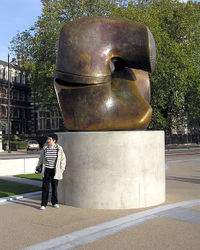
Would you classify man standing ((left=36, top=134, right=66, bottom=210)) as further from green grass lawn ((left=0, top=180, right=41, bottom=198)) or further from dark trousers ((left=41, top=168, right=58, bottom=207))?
green grass lawn ((left=0, top=180, right=41, bottom=198))

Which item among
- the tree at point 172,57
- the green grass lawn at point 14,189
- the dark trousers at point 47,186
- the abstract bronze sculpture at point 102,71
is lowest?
the green grass lawn at point 14,189

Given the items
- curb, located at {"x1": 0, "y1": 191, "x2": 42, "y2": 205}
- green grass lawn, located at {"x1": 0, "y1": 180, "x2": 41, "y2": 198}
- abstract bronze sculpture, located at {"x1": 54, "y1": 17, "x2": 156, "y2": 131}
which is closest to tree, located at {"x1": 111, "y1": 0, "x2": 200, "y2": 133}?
green grass lawn, located at {"x1": 0, "y1": 180, "x2": 41, "y2": 198}

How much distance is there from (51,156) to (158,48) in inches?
928

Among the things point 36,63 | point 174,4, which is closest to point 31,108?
point 36,63

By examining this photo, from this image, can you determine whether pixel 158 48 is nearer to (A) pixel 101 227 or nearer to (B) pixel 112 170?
(B) pixel 112 170

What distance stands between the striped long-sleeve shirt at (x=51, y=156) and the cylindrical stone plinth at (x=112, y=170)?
0.43 m

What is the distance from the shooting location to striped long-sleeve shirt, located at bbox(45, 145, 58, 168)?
275 inches

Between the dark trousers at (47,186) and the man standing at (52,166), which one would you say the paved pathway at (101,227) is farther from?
the man standing at (52,166)

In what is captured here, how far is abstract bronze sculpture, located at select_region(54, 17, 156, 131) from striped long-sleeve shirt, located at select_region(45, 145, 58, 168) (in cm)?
108

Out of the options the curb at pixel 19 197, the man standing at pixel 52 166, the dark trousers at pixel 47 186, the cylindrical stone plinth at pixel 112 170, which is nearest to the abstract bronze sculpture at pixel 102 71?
the cylindrical stone plinth at pixel 112 170

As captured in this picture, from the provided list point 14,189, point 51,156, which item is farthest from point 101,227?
point 14,189

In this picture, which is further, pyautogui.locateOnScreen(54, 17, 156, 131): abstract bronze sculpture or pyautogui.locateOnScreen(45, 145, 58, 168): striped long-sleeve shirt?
pyautogui.locateOnScreen(54, 17, 156, 131): abstract bronze sculpture

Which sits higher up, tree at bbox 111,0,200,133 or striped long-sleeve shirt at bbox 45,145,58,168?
tree at bbox 111,0,200,133

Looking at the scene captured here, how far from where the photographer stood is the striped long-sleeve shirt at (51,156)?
6973 millimetres
